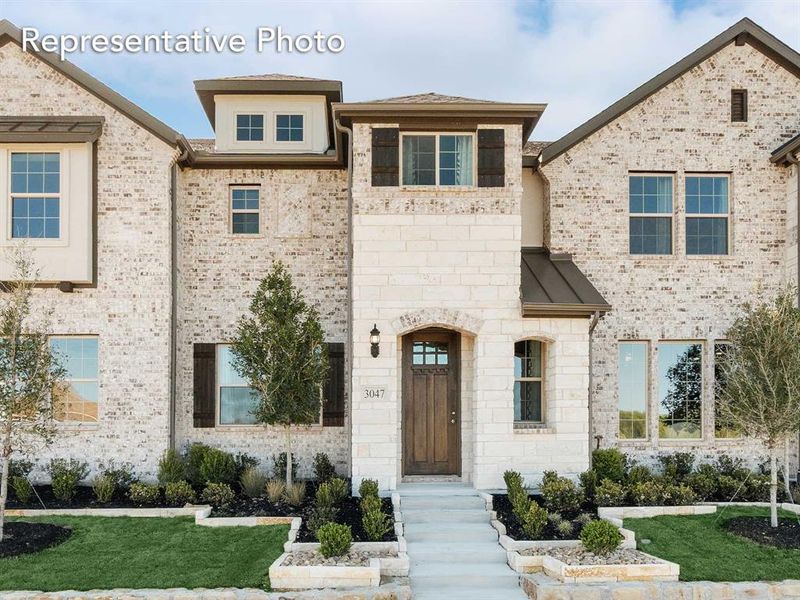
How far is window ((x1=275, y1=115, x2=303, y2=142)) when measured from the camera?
637 inches

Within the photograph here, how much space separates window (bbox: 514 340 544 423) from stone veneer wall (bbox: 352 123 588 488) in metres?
0.75

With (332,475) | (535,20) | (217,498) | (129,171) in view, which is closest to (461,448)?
(332,475)

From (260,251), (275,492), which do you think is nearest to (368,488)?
(275,492)

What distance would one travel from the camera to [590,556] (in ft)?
32.0

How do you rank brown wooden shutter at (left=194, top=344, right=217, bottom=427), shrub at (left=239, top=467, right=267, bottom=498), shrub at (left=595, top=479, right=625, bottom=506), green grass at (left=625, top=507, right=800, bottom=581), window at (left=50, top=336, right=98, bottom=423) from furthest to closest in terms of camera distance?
brown wooden shutter at (left=194, top=344, right=217, bottom=427), window at (left=50, top=336, right=98, bottom=423), shrub at (left=239, top=467, right=267, bottom=498), shrub at (left=595, top=479, right=625, bottom=506), green grass at (left=625, top=507, right=800, bottom=581)

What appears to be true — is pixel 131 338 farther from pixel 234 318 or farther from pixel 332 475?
pixel 332 475

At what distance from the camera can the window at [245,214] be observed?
594 inches

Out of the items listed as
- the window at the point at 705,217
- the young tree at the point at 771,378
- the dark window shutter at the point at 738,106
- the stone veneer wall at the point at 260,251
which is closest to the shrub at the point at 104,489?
the stone veneer wall at the point at 260,251

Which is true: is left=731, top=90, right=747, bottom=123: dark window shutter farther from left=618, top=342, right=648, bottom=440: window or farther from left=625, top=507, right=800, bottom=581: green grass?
left=625, top=507, right=800, bottom=581: green grass

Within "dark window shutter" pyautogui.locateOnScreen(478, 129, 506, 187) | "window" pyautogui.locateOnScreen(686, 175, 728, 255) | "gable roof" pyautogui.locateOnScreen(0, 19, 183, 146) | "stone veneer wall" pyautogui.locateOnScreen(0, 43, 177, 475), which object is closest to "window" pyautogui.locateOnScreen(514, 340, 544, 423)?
"dark window shutter" pyautogui.locateOnScreen(478, 129, 506, 187)

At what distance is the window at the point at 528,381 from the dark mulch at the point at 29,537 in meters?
7.98

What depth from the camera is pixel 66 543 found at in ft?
34.2

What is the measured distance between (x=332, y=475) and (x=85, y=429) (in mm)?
4892

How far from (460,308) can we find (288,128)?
6.39 m
